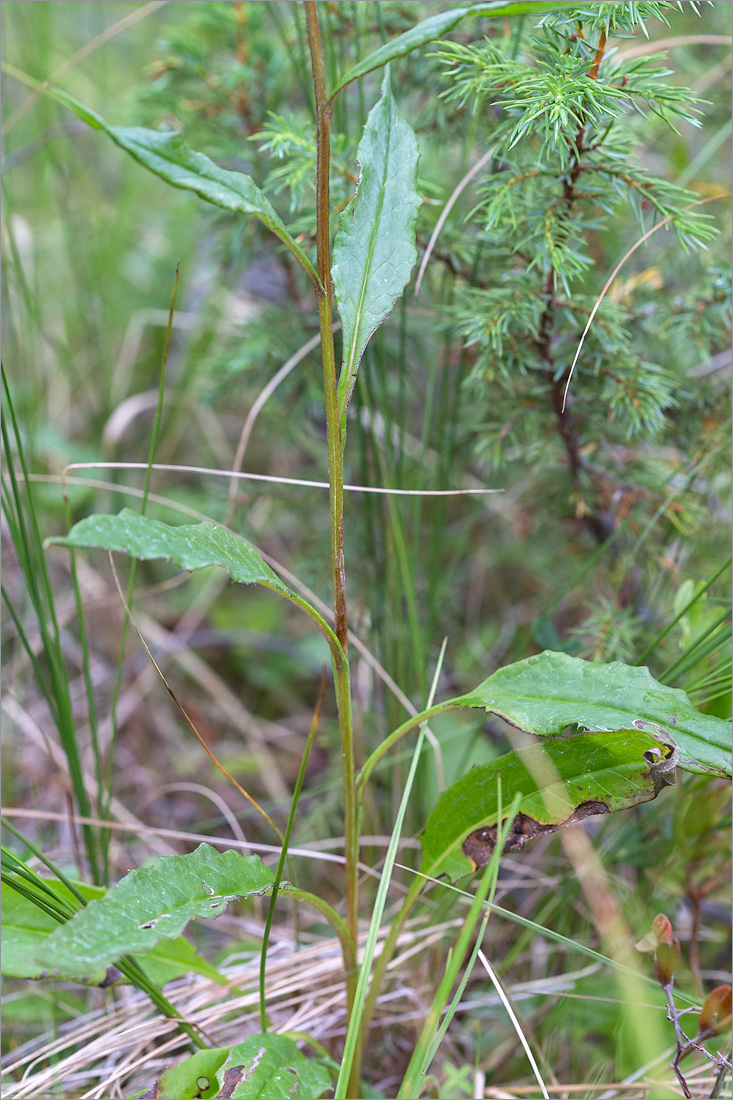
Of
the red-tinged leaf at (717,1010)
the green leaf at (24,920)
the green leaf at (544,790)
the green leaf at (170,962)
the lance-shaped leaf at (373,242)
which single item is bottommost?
the green leaf at (170,962)

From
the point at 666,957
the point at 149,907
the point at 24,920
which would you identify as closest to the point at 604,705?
the point at 666,957

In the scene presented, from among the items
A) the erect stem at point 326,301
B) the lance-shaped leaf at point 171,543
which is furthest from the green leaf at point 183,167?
the lance-shaped leaf at point 171,543

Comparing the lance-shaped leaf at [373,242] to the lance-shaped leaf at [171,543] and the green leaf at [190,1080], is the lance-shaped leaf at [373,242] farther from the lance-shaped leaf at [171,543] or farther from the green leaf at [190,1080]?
the green leaf at [190,1080]

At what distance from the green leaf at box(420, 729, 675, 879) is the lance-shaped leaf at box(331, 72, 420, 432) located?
1.19 ft

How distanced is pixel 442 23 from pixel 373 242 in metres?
0.17

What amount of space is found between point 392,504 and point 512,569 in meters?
0.73

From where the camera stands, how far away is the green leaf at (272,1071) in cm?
66

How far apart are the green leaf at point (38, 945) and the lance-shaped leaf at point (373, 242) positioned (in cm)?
56

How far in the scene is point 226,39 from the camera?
1294 mm

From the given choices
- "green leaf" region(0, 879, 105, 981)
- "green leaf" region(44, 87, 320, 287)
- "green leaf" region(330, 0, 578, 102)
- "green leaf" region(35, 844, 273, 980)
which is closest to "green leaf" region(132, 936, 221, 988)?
"green leaf" region(0, 879, 105, 981)

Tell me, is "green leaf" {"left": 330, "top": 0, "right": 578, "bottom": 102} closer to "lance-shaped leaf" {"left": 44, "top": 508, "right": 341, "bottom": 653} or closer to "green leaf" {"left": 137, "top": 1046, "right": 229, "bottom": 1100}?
"lance-shaped leaf" {"left": 44, "top": 508, "right": 341, "bottom": 653}

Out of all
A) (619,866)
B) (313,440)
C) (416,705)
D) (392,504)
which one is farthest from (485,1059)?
(313,440)

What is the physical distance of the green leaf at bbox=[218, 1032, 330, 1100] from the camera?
0.66 meters

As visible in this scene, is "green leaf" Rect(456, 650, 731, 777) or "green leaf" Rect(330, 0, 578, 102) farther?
"green leaf" Rect(456, 650, 731, 777)
